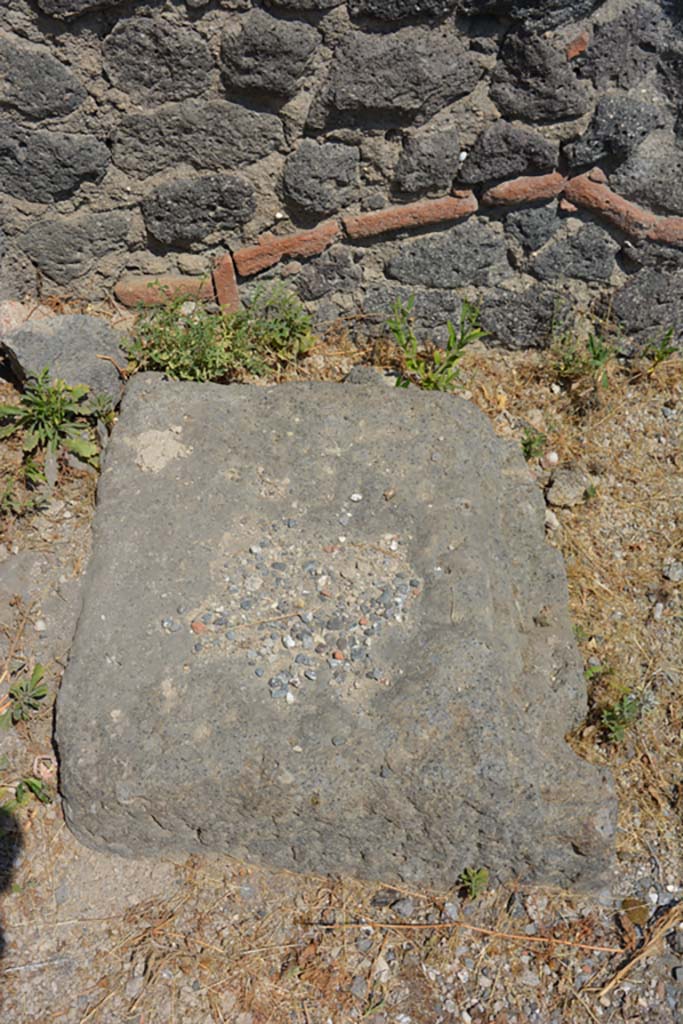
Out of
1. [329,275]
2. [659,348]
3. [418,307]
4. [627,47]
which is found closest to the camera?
[627,47]

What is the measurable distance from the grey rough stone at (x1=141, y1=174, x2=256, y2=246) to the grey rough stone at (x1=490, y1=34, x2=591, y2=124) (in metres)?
0.89

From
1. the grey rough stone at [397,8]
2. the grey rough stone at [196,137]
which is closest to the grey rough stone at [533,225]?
the grey rough stone at [397,8]

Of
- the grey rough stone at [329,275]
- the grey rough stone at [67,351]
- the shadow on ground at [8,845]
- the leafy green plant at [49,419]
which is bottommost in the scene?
the shadow on ground at [8,845]

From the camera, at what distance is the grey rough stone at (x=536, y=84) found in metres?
2.91

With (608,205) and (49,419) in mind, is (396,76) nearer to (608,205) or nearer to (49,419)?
(608,205)

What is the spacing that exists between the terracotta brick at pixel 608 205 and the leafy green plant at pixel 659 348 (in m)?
0.44

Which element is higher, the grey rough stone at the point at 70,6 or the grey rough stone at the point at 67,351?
the grey rough stone at the point at 70,6

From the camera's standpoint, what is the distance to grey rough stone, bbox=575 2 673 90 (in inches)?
116

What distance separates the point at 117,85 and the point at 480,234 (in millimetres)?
1323

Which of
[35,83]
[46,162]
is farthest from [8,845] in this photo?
[35,83]

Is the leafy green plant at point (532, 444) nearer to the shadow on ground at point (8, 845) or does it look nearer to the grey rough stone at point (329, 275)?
the grey rough stone at point (329, 275)

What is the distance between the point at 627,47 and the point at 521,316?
97 centimetres

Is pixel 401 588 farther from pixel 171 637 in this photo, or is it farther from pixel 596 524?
pixel 596 524

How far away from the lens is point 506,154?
313 cm
